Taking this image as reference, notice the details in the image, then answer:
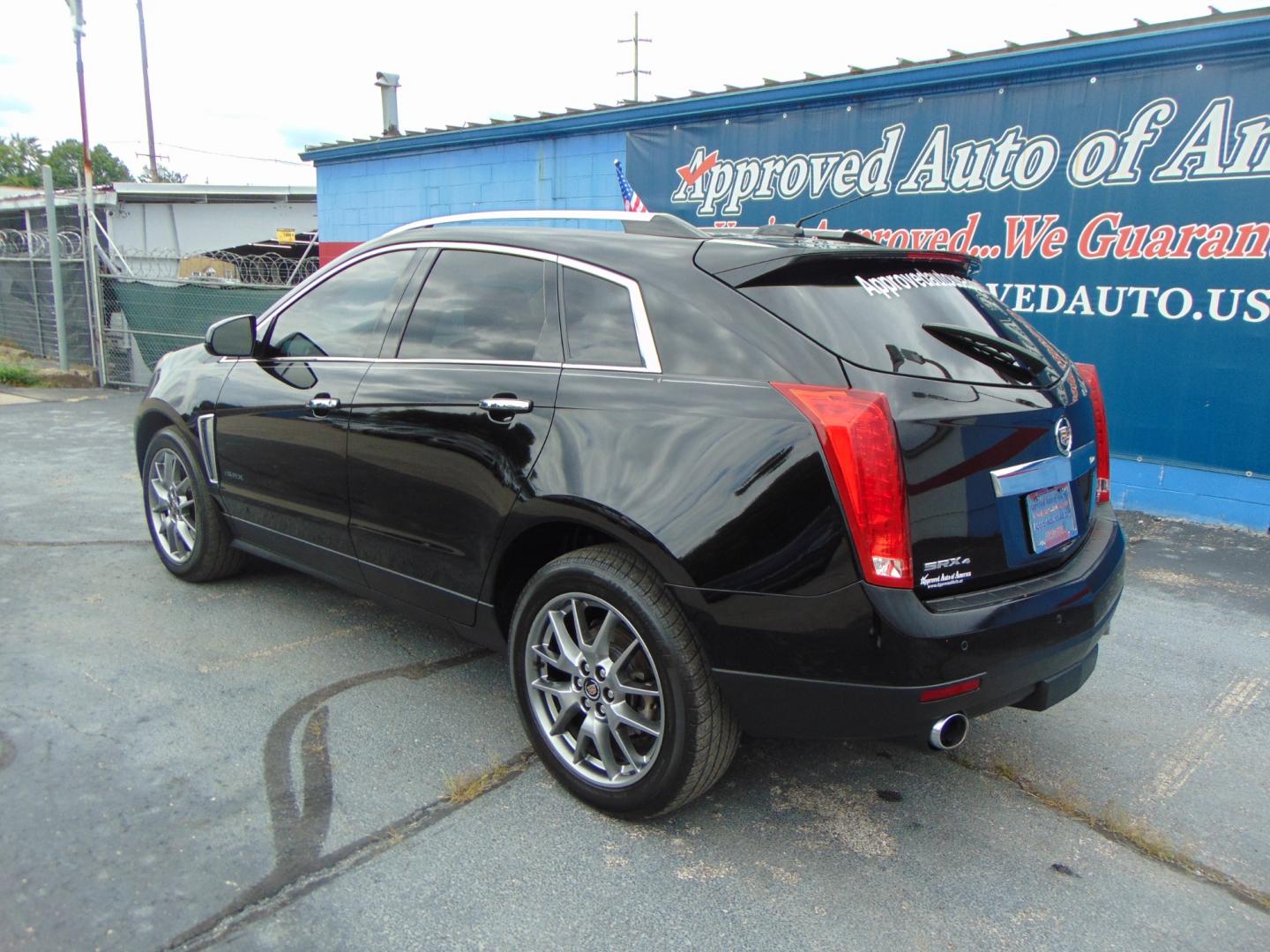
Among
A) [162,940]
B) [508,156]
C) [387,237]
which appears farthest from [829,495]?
[508,156]

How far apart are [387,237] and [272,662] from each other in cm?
185

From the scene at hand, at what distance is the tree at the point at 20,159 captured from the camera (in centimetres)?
8544

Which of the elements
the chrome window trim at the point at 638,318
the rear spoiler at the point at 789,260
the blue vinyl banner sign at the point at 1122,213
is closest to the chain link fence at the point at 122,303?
the blue vinyl banner sign at the point at 1122,213

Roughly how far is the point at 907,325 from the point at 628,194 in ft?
26.1

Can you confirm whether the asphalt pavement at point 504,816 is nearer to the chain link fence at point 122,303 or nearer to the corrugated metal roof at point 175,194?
the chain link fence at point 122,303

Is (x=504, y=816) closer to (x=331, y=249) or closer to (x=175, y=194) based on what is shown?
(x=331, y=249)

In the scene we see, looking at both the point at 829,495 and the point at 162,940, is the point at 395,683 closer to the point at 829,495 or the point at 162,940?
the point at 162,940

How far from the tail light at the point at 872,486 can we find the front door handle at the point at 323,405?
7.00ft

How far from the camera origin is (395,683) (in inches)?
152

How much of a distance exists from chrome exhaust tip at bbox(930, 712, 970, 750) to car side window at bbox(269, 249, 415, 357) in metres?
2.48

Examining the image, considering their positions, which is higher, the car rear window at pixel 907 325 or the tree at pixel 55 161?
the tree at pixel 55 161

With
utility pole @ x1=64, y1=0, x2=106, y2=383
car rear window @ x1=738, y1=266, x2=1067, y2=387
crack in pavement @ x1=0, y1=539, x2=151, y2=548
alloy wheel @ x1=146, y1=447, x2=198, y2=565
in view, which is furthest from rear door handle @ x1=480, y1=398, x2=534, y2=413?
utility pole @ x1=64, y1=0, x2=106, y2=383

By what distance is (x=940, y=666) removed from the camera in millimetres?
2465

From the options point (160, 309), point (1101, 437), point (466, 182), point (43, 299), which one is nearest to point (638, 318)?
point (1101, 437)
